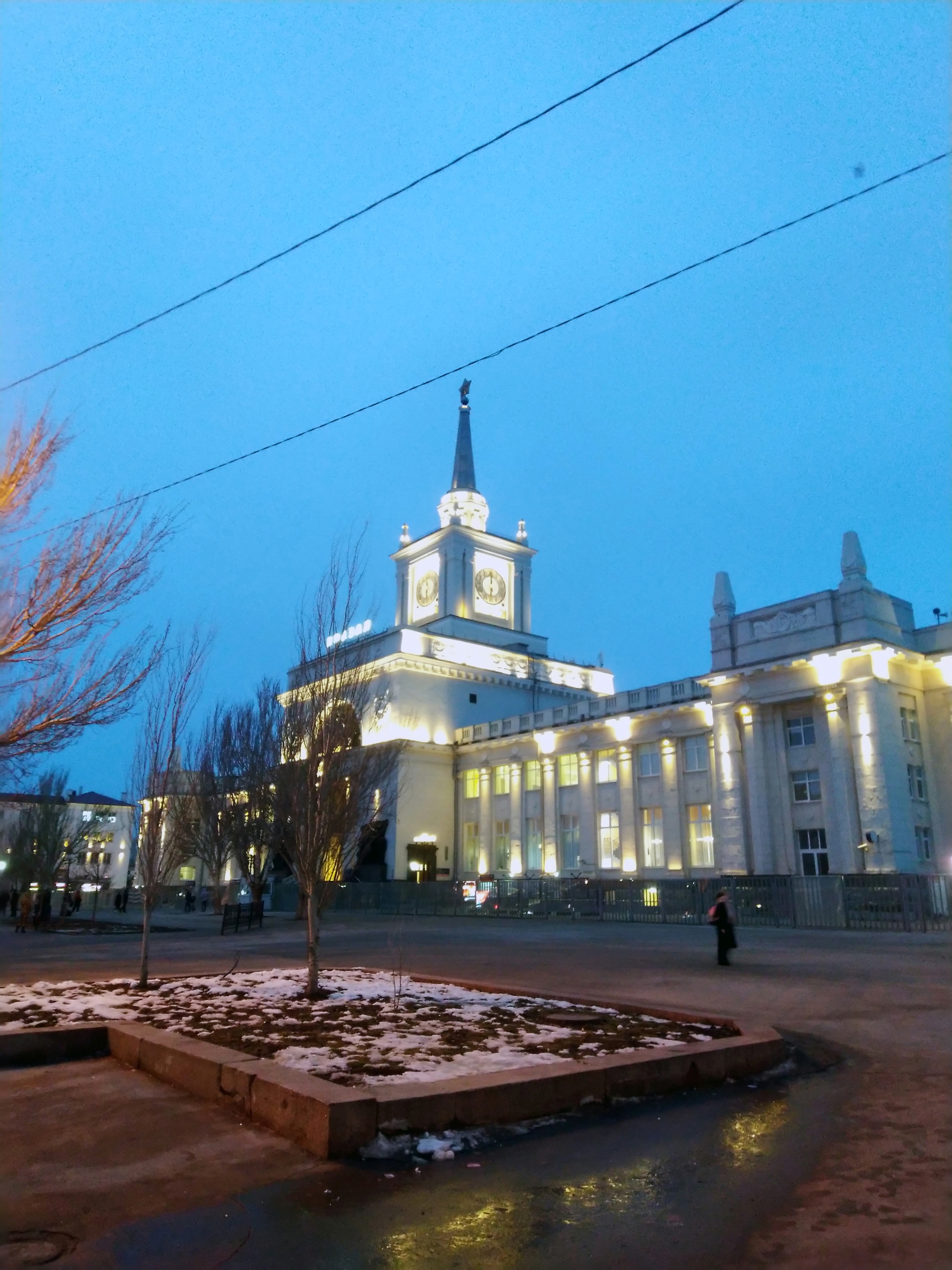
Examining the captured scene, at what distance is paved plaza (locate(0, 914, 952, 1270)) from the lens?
381 cm

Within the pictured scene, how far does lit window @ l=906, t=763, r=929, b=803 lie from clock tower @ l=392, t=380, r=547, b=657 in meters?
33.4

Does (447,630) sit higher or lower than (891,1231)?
higher

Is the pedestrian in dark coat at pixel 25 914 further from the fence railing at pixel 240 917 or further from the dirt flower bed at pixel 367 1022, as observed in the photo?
the dirt flower bed at pixel 367 1022

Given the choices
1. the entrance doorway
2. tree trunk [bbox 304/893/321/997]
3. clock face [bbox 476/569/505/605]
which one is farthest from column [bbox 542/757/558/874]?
tree trunk [bbox 304/893/321/997]

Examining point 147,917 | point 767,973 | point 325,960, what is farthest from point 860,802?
point 147,917

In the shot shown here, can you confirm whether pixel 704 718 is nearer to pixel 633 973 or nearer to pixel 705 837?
pixel 705 837

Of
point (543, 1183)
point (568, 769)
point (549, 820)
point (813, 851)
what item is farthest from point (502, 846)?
point (543, 1183)

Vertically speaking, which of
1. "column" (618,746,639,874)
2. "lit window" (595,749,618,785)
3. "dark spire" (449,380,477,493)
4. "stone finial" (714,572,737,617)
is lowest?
"column" (618,746,639,874)

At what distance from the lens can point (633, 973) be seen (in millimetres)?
13992

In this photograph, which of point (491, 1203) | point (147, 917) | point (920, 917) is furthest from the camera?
point (920, 917)

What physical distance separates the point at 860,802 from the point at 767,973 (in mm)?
24489

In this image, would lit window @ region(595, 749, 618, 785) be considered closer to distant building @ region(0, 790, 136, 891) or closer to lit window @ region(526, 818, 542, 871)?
lit window @ region(526, 818, 542, 871)

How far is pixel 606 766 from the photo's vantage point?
50125 millimetres

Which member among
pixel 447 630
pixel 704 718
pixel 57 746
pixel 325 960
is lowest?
pixel 325 960
